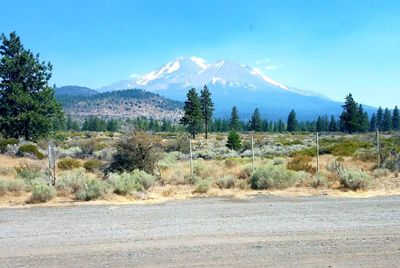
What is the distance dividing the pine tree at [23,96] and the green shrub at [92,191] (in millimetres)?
A: 19202

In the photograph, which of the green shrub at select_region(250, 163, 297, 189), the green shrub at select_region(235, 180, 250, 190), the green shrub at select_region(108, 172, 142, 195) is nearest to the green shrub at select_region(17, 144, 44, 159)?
the green shrub at select_region(108, 172, 142, 195)

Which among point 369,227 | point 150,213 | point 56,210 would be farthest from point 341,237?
point 56,210

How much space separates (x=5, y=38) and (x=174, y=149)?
54.2 feet

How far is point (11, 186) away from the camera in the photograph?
15.6 metres

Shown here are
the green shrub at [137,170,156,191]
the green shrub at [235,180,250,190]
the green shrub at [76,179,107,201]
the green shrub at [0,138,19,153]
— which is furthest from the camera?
the green shrub at [0,138,19,153]

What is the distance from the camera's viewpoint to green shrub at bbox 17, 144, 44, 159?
29.8m

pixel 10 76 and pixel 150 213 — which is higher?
pixel 10 76

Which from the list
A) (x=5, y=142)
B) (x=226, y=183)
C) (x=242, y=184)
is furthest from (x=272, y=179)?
(x=5, y=142)

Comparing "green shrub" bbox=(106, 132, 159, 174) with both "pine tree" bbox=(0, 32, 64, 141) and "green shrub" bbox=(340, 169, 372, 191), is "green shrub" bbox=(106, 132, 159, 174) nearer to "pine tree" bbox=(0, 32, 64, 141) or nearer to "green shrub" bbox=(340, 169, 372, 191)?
"green shrub" bbox=(340, 169, 372, 191)

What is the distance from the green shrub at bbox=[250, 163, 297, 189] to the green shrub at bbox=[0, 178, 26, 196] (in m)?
8.45

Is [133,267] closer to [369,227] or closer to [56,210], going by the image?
[369,227]

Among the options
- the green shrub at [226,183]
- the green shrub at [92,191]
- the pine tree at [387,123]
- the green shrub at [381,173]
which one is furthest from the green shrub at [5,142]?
the pine tree at [387,123]

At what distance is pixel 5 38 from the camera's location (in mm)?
32719

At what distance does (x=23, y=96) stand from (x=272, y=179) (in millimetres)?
21845
